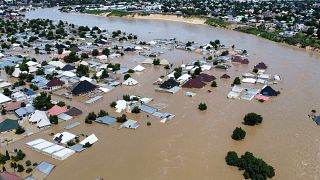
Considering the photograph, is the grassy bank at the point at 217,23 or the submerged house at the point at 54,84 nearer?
the submerged house at the point at 54,84

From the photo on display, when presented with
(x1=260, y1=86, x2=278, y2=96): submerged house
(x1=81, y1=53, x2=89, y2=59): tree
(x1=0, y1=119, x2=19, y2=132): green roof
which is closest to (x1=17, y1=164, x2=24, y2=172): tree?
(x1=0, y1=119, x2=19, y2=132): green roof

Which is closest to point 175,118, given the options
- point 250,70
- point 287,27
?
point 250,70

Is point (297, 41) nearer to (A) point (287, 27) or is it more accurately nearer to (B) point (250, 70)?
(A) point (287, 27)

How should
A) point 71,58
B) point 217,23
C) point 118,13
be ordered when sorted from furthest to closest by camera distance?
point 118,13
point 217,23
point 71,58

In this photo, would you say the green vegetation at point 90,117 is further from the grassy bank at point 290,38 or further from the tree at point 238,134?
the grassy bank at point 290,38

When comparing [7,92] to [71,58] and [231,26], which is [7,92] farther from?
[231,26]

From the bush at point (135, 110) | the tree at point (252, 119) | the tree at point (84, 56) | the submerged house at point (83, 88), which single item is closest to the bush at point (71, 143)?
the bush at point (135, 110)

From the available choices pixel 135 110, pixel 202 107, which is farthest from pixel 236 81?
pixel 135 110
